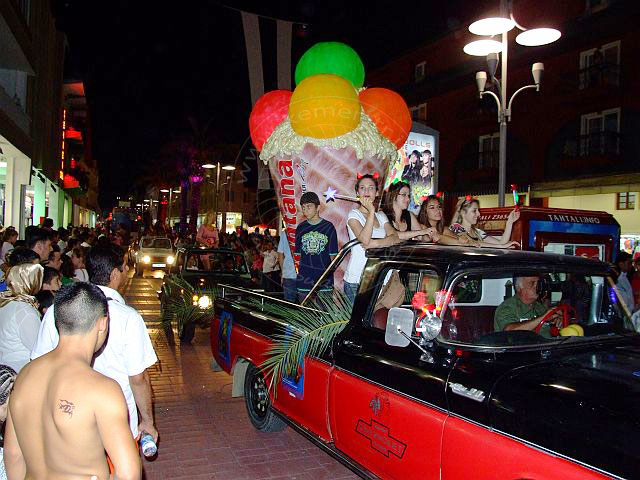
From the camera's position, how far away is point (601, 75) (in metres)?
20.7

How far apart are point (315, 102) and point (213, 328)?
2.91 m

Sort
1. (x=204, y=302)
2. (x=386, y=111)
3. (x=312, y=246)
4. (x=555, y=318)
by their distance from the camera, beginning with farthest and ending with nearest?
1. (x=204, y=302)
2. (x=386, y=111)
3. (x=312, y=246)
4. (x=555, y=318)

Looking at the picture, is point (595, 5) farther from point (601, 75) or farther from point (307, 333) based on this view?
point (307, 333)

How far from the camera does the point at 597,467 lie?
2336mm

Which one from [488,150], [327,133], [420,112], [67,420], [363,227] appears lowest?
[67,420]

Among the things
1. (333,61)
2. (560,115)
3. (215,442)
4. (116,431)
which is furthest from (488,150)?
(116,431)

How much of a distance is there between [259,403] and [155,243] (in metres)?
19.8

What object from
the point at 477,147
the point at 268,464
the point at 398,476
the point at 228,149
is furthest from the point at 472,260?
the point at 228,149

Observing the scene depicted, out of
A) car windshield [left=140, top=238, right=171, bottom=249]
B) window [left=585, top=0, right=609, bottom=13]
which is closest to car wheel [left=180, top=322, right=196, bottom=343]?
car windshield [left=140, top=238, right=171, bottom=249]

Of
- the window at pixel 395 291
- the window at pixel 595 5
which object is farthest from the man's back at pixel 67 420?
the window at pixel 595 5

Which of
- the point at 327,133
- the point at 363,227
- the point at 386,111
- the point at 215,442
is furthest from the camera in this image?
the point at 386,111

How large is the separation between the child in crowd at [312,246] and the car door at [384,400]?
1906mm

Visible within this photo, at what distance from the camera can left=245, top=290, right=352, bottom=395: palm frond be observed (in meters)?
4.29

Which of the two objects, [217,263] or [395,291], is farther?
[217,263]
